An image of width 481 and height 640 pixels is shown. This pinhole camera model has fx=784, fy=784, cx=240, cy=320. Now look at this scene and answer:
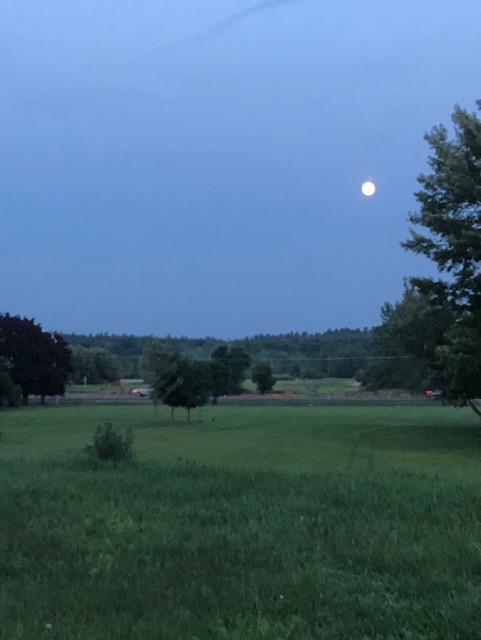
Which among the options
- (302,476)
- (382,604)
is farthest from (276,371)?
(382,604)

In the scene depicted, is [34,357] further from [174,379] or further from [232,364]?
[174,379]

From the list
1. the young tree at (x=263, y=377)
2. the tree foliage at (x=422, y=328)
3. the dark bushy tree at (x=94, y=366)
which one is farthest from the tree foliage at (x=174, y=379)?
the dark bushy tree at (x=94, y=366)

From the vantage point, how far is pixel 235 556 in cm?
734

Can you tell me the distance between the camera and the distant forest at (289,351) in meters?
116

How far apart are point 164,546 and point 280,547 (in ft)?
3.84

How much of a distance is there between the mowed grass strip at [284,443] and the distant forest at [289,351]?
208 feet

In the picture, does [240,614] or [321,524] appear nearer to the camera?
[240,614]

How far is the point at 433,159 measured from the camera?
30.7m

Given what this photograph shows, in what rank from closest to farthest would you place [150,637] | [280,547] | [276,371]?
[150,637]
[280,547]
[276,371]

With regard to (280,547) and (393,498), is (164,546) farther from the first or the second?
(393,498)

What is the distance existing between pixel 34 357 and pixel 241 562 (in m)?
67.7

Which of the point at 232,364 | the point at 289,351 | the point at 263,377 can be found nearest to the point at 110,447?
the point at 232,364

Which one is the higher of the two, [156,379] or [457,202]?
[457,202]

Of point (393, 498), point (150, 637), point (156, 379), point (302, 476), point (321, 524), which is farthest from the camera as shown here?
point (156, 379)
